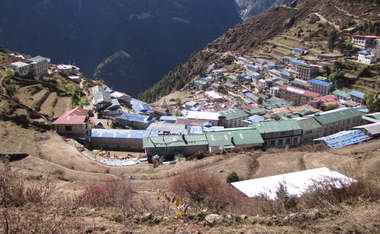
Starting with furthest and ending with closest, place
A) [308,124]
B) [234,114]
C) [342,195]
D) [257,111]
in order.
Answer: [257,111] → [234,114] → [308,124] → [342,195]

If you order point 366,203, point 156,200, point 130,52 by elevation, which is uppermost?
point 366,203

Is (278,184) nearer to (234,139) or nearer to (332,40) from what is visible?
(234,139)

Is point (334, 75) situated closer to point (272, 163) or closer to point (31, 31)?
point (272, 163)

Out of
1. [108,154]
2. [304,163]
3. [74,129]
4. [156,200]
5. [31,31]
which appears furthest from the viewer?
[31,31]

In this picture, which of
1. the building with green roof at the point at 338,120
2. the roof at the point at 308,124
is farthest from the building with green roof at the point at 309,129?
the building with green roof at the point at 338,120

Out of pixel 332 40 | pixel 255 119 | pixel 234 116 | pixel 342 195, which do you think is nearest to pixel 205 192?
pixel 342 195

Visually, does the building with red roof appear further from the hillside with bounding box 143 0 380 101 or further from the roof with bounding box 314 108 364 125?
the hillside with bounding box 143 0 380 101

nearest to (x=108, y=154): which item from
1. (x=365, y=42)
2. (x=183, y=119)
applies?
(x=183, y=119)
